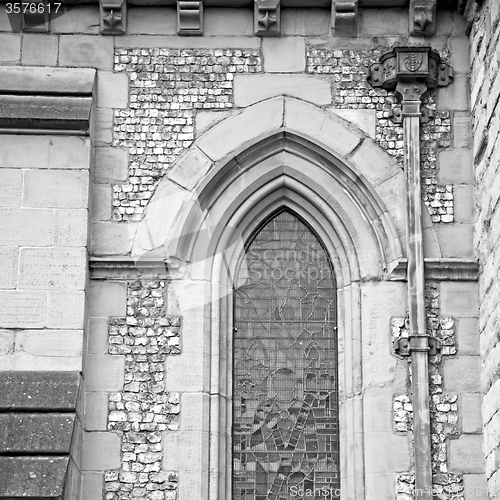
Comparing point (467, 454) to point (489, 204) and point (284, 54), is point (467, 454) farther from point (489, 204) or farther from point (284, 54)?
point (284, 54)

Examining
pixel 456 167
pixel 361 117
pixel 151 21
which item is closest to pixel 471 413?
pixel 456 167

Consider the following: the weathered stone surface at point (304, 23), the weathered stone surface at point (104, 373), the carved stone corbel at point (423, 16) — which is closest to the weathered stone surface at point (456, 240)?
the carved stone corbel at point (423, 16)

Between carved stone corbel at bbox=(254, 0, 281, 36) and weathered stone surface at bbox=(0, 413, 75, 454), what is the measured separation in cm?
335

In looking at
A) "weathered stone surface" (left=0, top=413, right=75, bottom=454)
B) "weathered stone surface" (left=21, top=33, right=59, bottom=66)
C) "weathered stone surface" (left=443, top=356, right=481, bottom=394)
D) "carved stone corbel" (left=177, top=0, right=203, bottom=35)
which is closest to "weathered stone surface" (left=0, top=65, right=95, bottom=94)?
"weathered stone surface" (left=21, top=33, right=59, bottom=66)

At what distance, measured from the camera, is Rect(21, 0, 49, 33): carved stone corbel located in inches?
363

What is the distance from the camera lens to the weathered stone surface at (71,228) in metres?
8.60

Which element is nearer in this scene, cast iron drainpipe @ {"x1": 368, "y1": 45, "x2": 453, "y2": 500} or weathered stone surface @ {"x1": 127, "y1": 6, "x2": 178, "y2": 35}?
cast iron drainpipe @ {"x1": 368, "y1": 45, "x2": 453, "y2": 500}

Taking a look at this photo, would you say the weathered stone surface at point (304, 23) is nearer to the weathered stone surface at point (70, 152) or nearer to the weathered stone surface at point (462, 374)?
the weathered stone surface at point (70, 152)

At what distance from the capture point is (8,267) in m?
8.53

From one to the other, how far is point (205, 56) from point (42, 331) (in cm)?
252

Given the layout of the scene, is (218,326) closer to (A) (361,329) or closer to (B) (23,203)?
(A) (361,329)

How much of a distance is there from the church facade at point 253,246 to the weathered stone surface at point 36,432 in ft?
0.05

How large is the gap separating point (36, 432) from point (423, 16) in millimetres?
4286

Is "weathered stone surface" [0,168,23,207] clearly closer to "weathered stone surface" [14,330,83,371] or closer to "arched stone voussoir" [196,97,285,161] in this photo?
"weathered stone surface" [14,330,83,371]
